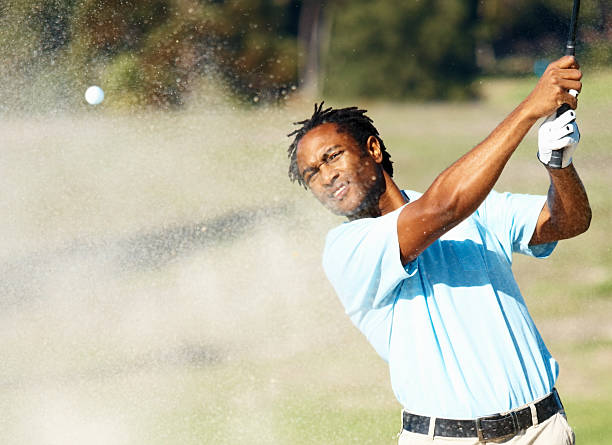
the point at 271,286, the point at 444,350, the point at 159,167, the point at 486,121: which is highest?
the point at 486,121

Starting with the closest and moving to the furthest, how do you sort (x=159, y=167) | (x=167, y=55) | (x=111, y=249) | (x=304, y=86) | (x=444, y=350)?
(x=444, y=350) < (x=111, y=249) < (x=159, y=167) < (x=167, y=55) < (x=304, y=86)

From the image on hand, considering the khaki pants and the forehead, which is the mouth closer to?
the forehead

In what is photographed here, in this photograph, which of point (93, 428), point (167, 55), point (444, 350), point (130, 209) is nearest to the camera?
point (444, 350)

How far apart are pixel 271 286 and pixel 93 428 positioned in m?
1.77

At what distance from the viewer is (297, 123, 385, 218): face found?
2365 mm

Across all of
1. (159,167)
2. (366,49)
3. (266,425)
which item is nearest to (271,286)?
(266,425)

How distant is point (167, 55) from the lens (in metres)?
8.77

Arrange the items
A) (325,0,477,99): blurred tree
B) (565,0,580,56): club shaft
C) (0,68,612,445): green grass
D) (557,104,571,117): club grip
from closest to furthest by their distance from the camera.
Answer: (557,104,571,117): club grip < (565,0,580,56): club shaft < (0,68,612,445): green grass < (325,0,477,99): blurred tree

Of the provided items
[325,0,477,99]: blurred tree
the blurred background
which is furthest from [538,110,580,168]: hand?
[325,0,477,99]: blurred tree

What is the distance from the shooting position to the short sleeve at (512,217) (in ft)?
7.73

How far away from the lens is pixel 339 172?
2.37m

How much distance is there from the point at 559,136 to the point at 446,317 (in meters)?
0.50

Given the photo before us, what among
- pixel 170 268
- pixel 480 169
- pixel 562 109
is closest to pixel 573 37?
pixel 562 109

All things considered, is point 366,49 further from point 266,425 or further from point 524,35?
point 266,425
